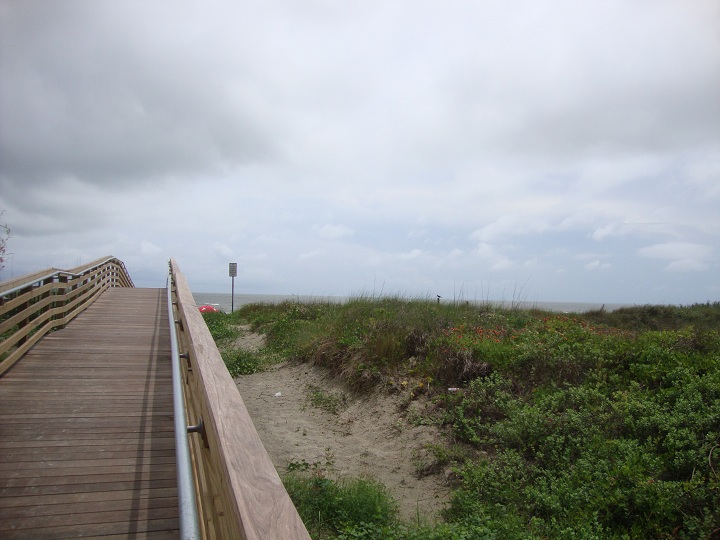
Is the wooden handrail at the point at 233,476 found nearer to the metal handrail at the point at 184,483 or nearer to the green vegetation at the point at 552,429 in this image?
the metal handrail at the point at 184,483

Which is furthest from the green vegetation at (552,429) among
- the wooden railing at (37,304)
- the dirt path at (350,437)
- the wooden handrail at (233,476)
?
the wooden railing at (37,304)

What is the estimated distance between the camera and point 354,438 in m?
6.75

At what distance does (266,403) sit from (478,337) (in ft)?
12.1

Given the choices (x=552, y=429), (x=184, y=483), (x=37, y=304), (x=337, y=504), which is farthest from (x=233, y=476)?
(x=37, y=304)

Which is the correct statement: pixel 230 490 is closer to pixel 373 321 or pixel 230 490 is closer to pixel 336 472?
pixel 336 472

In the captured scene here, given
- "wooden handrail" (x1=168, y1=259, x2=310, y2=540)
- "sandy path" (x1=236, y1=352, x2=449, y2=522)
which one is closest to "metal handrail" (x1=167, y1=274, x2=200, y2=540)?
"wooden handrail" (x1=168, y1=259, x2=310, y2=540)

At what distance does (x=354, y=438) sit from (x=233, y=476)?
5422mm

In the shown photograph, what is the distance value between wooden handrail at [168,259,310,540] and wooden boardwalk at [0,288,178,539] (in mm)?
728

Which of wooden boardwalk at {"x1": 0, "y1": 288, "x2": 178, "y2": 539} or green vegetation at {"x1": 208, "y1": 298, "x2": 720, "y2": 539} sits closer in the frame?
wooden boardwalk at {"x1": 0, "y1": 288, "x2": 178, "y2": 539}

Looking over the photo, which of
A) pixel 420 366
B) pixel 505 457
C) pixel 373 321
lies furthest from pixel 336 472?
pixel 373 321

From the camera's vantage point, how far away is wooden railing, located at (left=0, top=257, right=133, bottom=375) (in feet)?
19.6

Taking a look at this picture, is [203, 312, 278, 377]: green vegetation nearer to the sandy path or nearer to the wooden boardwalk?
the sandy path

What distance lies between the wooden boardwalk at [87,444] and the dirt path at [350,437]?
6.19 ft

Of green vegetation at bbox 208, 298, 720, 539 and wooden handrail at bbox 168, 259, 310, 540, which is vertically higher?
wooden handrail at bbox 168, 259, 310, 540
